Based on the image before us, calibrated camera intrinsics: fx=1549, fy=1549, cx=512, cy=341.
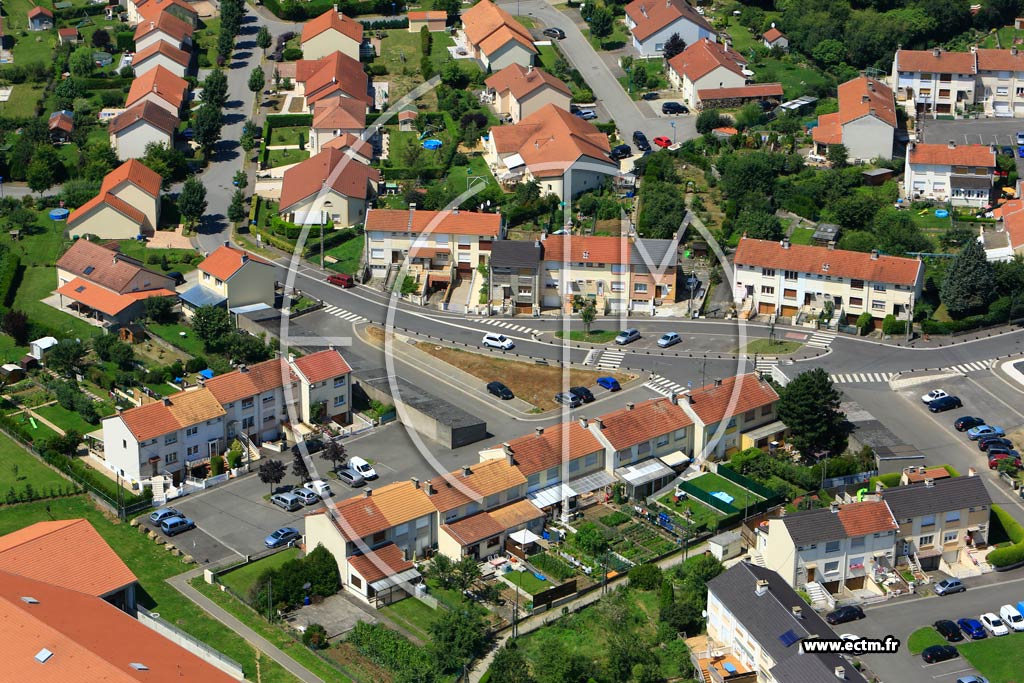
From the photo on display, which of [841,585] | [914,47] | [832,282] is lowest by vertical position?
[841,585]

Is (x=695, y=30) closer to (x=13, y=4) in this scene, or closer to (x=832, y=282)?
(x=832, y=282)

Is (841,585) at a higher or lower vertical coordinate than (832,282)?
lower

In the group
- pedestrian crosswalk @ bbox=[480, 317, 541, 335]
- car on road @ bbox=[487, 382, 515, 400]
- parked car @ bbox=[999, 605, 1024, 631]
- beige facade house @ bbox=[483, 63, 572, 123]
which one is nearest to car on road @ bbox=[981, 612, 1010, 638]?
parked car @ bbox=[999, 605, 1024, 631]

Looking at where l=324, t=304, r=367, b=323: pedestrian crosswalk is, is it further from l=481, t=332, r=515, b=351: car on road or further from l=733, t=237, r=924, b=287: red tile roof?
l=733, t=237, r=924, b=287: red tile roof

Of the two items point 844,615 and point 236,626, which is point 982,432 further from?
point 236,626

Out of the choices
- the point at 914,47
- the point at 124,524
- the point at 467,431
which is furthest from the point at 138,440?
the point at 914,47

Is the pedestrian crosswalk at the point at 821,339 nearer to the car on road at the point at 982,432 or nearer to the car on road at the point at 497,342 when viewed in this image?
the car on road at the point at 982,432
